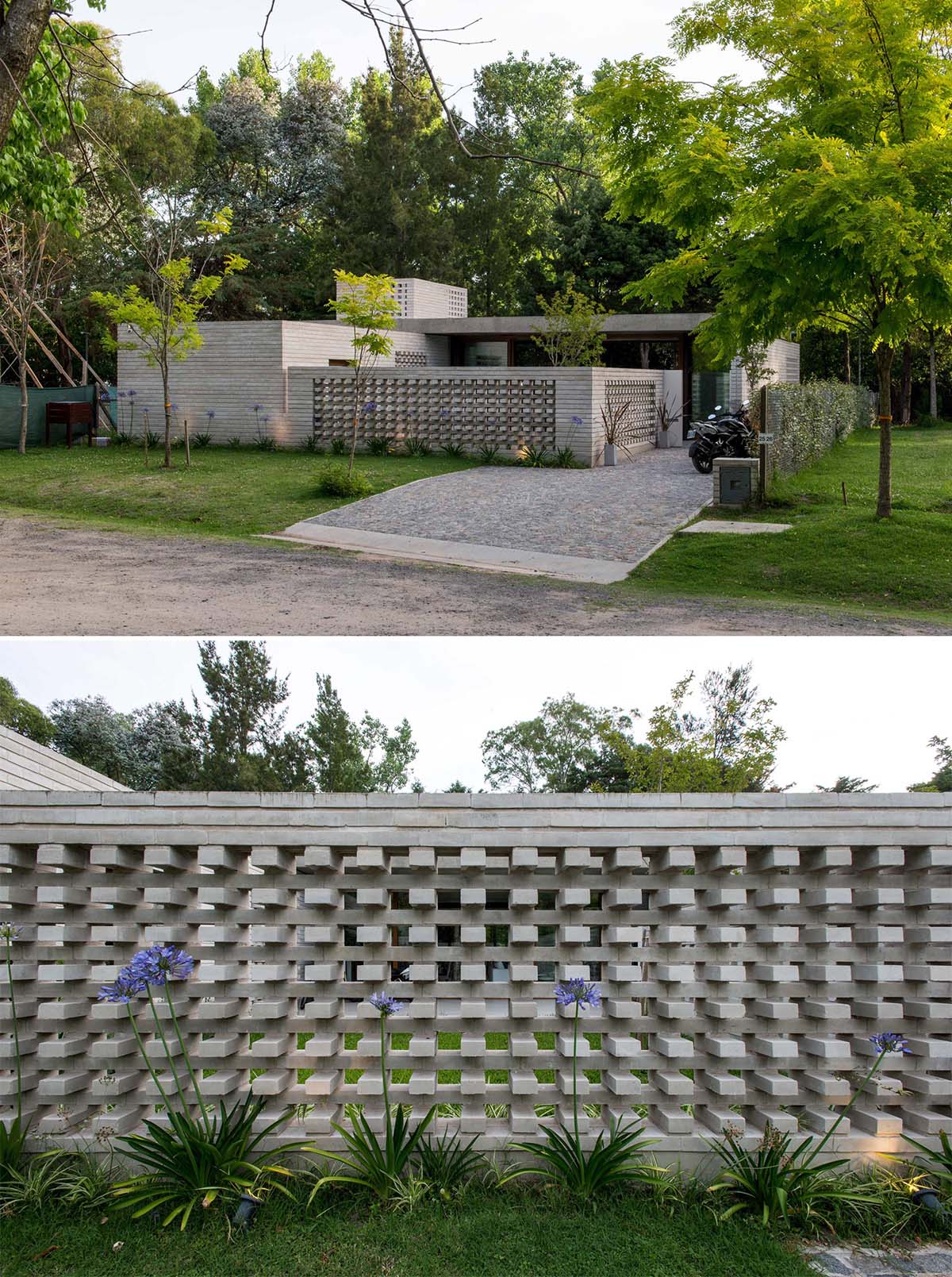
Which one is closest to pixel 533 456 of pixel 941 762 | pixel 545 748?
pixel 941 762

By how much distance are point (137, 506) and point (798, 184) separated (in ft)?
29.6

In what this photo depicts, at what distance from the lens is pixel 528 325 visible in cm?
2470

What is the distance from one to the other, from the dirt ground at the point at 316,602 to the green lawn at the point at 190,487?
187 centimetres

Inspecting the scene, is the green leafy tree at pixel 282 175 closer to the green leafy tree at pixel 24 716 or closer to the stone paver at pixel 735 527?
the green leafy tree at pixel 24 716

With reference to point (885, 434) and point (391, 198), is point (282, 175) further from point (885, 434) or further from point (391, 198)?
point (885, 434)

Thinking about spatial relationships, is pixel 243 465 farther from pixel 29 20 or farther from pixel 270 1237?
pixel 270 1237

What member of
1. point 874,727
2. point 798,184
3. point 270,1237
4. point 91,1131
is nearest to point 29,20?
point 91,1131

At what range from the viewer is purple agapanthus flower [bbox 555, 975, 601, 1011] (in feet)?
12.0

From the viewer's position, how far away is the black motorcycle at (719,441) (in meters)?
16.3

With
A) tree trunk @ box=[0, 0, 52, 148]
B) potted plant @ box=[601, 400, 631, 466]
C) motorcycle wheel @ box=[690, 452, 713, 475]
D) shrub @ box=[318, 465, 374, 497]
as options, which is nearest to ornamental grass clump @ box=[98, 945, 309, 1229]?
tree trunk @ box=[0, 0, 52, 148]

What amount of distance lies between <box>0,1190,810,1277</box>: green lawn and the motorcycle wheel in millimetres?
13986

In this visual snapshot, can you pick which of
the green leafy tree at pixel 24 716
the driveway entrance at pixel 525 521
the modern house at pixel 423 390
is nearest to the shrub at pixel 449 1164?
the driveway entrance at pixel 525 521

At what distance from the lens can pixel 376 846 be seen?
4.00 metres

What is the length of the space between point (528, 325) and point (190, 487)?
12112 mm
